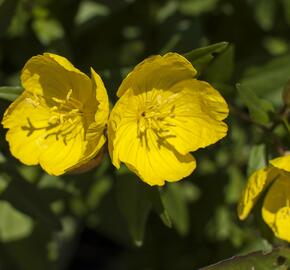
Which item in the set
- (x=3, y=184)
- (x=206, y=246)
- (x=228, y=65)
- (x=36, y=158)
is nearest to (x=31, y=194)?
(x=3, y=184)

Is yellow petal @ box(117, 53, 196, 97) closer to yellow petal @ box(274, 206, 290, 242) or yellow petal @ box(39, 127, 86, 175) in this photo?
yellow petal @ box(39, 127, 86, 175)

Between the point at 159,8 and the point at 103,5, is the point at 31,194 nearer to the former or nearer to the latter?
the point at 103,5

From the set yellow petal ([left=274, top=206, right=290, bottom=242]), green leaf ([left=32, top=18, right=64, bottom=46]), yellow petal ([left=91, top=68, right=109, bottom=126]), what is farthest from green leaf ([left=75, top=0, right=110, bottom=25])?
yellow petal ([left=274, top=206, right=290, bottom=242])

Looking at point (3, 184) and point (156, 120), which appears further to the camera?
point (3, 184)

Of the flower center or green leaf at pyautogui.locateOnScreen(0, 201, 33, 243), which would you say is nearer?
the flower center

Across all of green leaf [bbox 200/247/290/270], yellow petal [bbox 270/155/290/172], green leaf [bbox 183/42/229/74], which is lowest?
green leaf [bbox 200/247/290/270]
